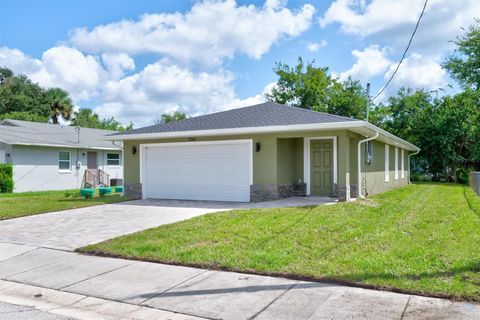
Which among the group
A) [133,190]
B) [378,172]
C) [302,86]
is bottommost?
[133,190]

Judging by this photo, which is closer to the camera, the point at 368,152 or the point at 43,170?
the point at 368,152

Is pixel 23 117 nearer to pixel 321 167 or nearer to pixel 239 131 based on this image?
pixel 239 131

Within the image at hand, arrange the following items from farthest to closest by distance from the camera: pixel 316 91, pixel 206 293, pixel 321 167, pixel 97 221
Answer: pixel 316 91, pixel 321 167, pixel 97 221, pixel 206 293

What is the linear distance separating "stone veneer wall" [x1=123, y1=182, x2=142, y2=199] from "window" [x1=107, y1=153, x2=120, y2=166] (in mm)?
8978

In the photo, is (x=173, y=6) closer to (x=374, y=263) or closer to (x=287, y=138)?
(x=287, y=138)

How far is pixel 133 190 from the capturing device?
14.7 metres

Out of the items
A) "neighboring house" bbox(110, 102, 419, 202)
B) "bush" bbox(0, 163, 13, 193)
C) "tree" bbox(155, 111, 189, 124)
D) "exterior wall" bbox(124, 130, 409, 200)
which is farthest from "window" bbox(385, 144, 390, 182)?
"tree" bbox(155, 111, 189, 124)

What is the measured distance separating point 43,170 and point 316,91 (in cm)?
2295

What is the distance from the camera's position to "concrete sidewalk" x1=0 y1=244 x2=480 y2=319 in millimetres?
3793

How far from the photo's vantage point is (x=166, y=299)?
427 centimetres

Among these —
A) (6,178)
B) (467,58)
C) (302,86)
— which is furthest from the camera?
(302,86)

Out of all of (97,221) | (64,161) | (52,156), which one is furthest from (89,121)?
(97,221)

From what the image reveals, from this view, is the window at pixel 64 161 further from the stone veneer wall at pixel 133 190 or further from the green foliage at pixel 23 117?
the green foliage at pixel 23 117

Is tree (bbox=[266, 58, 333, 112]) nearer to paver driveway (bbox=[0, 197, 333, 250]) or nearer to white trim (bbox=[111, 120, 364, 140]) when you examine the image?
white trim (bbox=[111, 120, 364, 140])
